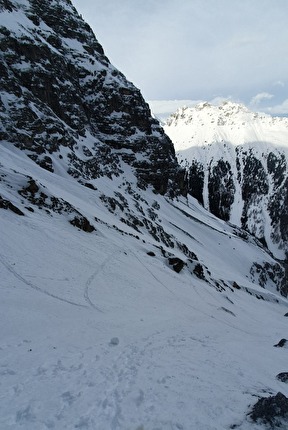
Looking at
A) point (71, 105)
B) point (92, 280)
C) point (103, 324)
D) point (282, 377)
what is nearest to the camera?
point (282, 377)

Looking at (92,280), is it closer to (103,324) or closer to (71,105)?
(103,324)

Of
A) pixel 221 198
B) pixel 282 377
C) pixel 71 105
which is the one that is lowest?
pixel 282 377

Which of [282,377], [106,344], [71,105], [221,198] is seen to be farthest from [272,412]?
[221,198]

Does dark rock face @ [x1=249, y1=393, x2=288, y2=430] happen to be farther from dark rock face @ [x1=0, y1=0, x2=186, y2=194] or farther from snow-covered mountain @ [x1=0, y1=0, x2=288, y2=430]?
dark rock face @ [x1=0, y1=0, x2=186, y2=194]

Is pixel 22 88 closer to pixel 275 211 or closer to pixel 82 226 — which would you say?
pixel 82 226

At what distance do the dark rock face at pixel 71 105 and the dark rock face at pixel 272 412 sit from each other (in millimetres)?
47423

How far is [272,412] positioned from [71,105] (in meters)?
79.6

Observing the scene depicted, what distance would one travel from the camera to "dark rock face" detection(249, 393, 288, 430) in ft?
23.9

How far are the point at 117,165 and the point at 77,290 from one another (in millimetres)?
67990

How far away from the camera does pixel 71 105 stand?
78375mm

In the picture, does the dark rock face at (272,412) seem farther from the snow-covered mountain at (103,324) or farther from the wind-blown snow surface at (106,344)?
the wind-blown snow surface at (106,344)

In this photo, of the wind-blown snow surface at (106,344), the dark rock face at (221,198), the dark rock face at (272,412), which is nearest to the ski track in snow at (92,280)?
the wind-blown snow surface at (106,344)

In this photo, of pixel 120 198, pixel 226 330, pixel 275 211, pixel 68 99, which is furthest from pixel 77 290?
pixel 275 211

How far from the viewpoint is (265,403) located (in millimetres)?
7793
